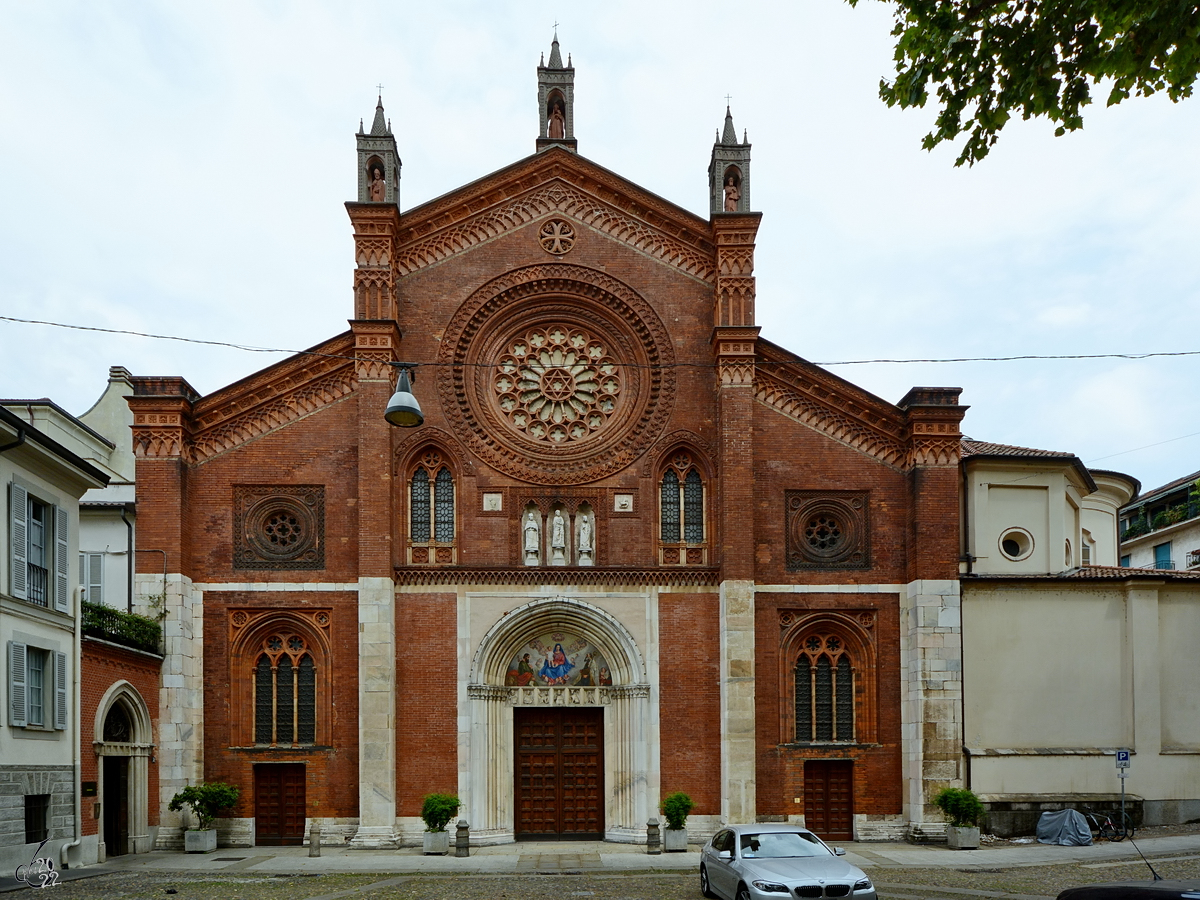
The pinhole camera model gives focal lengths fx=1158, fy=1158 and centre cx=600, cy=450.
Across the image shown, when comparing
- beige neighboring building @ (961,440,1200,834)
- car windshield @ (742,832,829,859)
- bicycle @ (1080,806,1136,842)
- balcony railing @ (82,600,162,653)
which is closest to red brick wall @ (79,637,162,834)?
balcony railing @ (82,600,162,653)

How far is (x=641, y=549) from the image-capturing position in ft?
93.2

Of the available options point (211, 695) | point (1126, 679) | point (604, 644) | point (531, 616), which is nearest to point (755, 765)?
point (604, 644)

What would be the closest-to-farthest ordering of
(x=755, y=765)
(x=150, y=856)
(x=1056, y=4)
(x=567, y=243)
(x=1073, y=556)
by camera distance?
(x=1056, y=4) → (x=150, y=856) → (x=755, y=765) → (x=567, y=243) → (x=1073, y=556)

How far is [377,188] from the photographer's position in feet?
95.8

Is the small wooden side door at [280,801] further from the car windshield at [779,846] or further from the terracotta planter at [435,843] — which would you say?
the car windshield at [779,846]

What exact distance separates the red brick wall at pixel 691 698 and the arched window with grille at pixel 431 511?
5.49 metres

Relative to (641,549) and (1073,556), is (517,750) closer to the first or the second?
(641,549)

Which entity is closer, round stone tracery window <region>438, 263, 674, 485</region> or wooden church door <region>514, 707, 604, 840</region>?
wooden church door <region>514, 707, 604, 840</region>

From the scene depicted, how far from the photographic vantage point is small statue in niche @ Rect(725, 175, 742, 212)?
97.3 feet

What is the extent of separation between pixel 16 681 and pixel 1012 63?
19.2 m

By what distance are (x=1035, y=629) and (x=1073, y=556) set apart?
6964 mm

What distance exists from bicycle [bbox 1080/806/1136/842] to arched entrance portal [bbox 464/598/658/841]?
1038cm

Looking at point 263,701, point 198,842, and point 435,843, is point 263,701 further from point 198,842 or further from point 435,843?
point 435,843

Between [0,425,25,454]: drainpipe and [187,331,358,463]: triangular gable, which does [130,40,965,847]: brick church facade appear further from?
[0,425,25,454]: drainpipe
